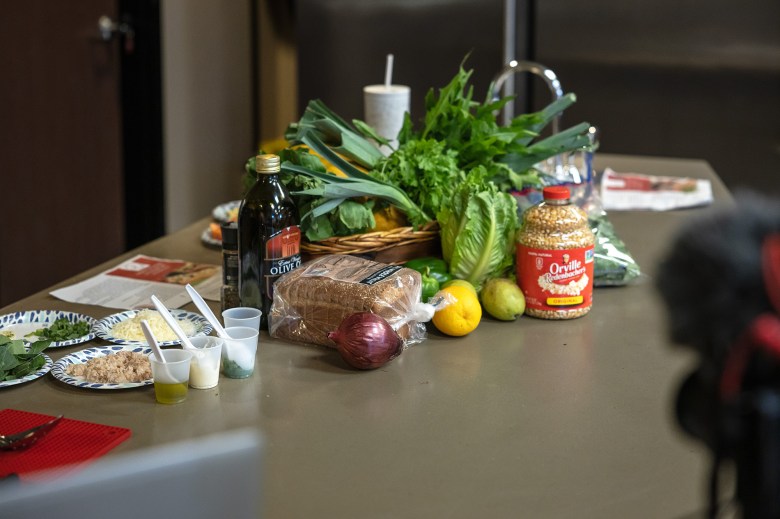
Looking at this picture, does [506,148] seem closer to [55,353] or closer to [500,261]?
[500,261]

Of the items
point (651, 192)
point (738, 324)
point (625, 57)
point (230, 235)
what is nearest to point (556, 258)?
point (230, 235)

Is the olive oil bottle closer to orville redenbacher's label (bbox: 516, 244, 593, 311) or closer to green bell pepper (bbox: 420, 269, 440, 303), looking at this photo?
green bell pepper (bbox: 420, 269, 440, 303)

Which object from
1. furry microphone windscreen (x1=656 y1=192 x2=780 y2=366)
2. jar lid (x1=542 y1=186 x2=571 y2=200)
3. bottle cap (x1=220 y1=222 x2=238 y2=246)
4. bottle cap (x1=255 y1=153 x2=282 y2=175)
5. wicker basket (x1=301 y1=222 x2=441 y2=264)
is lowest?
wicker basket (x1=301 y1=222 x2=441 y2=264)

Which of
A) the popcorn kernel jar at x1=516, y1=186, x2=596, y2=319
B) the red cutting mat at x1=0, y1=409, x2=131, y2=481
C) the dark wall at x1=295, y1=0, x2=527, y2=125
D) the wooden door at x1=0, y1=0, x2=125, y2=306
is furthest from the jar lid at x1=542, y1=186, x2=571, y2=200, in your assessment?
the wooden door at x1=0, y1=0, x2=125, y2=306

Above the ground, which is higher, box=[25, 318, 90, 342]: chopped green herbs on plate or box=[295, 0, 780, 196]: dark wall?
box=[295, 0, 780, 196]: dark wall

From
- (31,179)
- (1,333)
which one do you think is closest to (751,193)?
(1,333)

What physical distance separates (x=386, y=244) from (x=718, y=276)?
42.0 inches

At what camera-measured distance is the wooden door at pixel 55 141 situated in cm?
362

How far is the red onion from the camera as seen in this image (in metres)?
1.34

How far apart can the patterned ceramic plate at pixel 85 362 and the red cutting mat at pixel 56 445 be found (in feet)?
0.30

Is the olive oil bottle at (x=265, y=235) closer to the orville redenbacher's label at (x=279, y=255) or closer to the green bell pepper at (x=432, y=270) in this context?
the orville redenbacher's label at (x=279, y=255)

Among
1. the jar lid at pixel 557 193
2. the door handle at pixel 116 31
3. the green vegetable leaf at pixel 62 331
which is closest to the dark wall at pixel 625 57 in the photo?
the door handle at pixel 116 31

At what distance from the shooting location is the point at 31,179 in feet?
12.3

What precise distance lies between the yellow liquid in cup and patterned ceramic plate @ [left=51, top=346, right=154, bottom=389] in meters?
0.05
